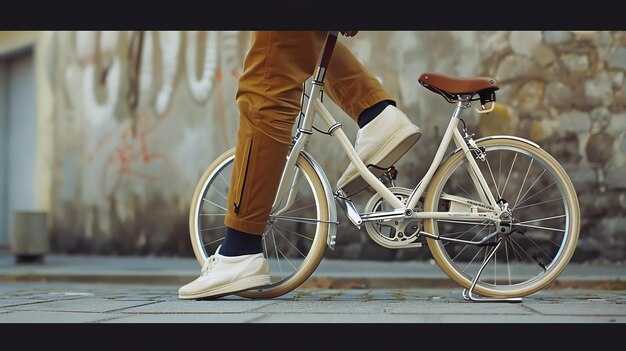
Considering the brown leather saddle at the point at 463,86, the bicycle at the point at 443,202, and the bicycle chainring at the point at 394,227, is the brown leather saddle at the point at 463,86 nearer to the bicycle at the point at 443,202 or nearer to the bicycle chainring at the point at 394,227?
the bicycle at the point at 443,202

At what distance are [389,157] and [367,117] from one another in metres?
0.22

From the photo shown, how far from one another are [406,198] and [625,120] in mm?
5363

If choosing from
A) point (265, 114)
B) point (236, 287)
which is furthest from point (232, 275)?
point (265, 114)

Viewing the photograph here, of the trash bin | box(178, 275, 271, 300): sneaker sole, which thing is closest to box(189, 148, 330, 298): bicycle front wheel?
box(178, 275, 271, 300): sneaker sole

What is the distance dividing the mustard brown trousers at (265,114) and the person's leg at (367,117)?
0.34 metres

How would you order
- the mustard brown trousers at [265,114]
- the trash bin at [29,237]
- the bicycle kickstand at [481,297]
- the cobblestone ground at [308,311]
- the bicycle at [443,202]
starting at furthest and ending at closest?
the trash bin at [29,237], the bicycle at [443,202], the bicycle kickstand at [481,297], the mustard brown trousers at [265,114], the cobblestone ground at [308,311]

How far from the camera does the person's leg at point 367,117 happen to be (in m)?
3.87

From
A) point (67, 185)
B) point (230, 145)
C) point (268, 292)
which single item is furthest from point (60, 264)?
point (268, 292)

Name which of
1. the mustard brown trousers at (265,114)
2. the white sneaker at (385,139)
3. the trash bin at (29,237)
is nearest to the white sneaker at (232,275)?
the mustard brown trousers at (265,114)

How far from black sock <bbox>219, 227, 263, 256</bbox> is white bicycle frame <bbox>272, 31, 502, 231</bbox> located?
31 centimetres

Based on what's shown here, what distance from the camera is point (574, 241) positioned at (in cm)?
377

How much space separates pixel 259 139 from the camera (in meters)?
3.58

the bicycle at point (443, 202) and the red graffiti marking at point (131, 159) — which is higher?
the red graffiti marking at point (131, 159)

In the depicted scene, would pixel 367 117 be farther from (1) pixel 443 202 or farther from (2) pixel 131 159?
(2) pixel 131 159
